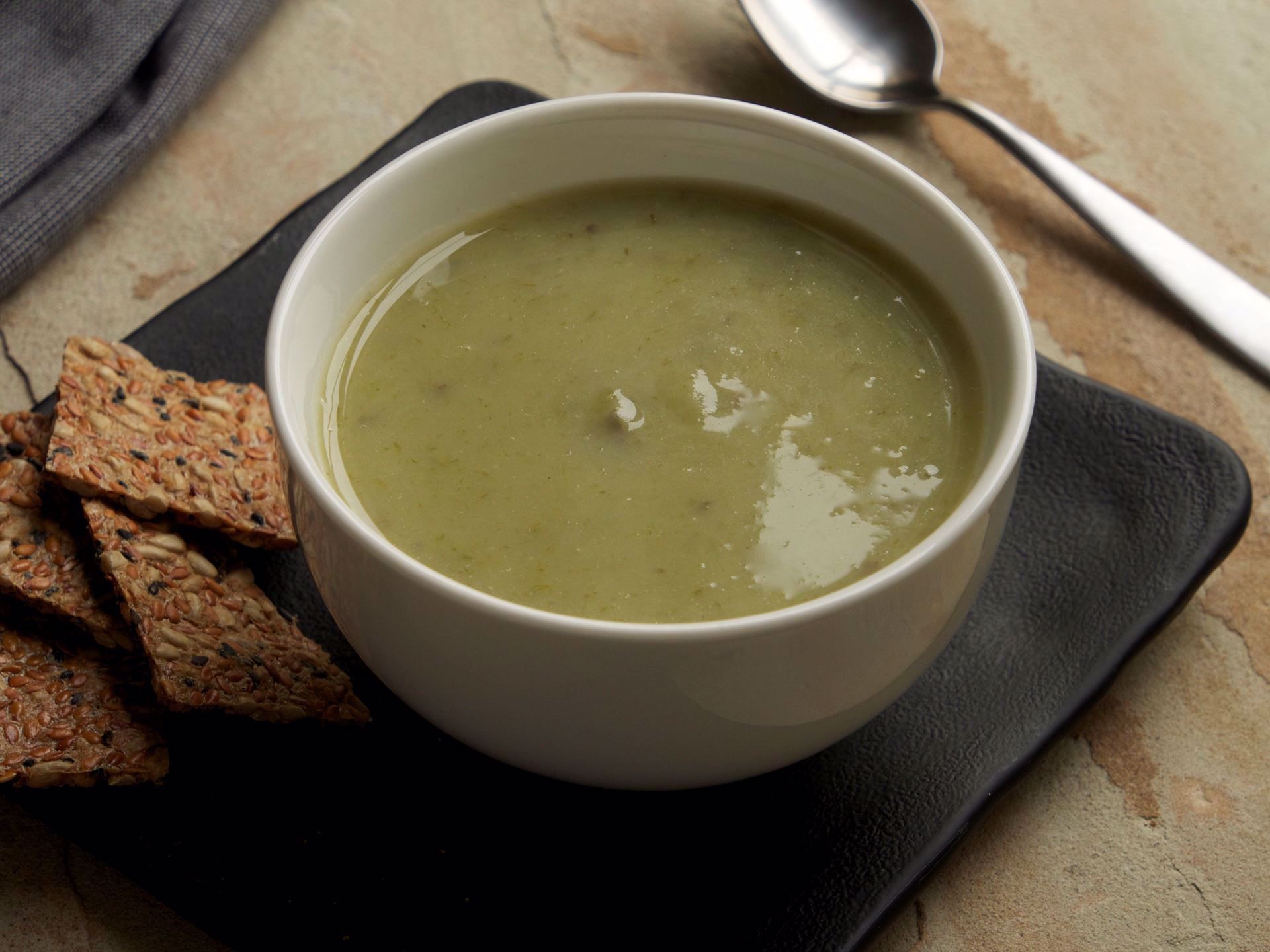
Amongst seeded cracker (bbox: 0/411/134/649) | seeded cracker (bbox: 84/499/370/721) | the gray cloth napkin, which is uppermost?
the gray cloth napkin

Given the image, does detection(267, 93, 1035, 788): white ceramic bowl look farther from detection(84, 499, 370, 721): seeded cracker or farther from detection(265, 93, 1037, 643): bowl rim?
detection(84, 499, 370, 721): seeded cracker

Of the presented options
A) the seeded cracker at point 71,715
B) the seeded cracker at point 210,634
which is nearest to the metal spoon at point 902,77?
the seeded cracker at point 210,634

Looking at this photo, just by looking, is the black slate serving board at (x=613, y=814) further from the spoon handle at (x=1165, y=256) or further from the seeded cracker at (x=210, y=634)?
the spoon handle at (x=1165, y=256)

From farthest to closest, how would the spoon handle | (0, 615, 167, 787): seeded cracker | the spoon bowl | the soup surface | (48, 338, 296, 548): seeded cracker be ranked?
the spoon bowl
the spoon handle
(48, 338, 296, 548): seeded cracker
(0, 615, 167, 787): seeded cracker
the soup surface

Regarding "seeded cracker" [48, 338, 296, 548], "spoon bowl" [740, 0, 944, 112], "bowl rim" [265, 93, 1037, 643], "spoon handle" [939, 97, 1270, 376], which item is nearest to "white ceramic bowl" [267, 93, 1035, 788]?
"bowl rim" [265, 93, 1037, 643]

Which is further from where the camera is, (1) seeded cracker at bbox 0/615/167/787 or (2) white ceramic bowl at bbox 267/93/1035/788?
(1) seeded cracker at bbox 0/615/167/787

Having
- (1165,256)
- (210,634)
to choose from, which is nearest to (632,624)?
(210,634)

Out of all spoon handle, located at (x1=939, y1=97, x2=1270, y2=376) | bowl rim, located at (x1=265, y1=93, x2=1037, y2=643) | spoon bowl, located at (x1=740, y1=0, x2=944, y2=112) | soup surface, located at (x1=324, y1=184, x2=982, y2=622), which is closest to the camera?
bowl rim, located at (x1=265, y1=93, x2=1037, y2=643)

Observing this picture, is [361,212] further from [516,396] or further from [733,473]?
[733,473]
